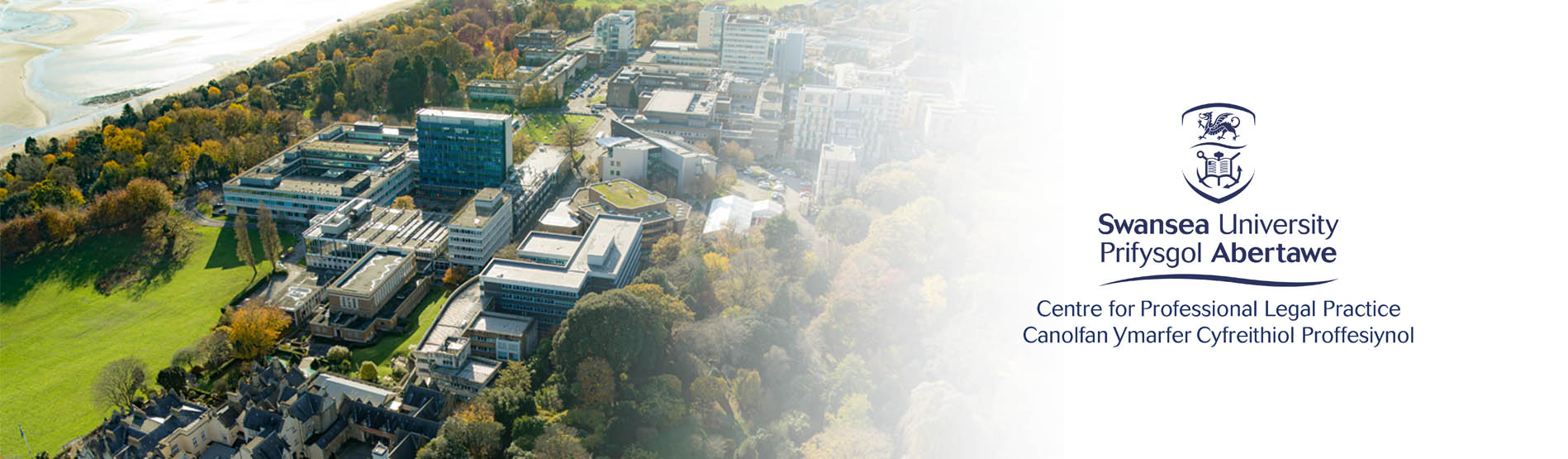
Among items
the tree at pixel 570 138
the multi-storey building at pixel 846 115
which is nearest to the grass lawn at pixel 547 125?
the tree at pixel 570 138

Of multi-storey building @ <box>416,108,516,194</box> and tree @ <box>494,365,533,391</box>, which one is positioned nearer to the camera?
tree @ <box>494,365,533,391</box>

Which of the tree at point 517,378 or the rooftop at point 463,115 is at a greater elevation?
the rooftop at point 463,115

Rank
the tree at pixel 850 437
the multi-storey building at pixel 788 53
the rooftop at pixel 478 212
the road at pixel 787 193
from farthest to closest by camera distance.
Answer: the multi-storey building at pixel 788 53 → the road at pixel 787 193 → the rooftop at pixel 478 212 → the tree at pixel 850 437

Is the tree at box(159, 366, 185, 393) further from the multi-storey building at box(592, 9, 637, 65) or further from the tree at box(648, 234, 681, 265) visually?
the multi-storey building at box(592, 9, 637, 65)

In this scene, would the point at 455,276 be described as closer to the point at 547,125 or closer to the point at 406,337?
the point at 406,337

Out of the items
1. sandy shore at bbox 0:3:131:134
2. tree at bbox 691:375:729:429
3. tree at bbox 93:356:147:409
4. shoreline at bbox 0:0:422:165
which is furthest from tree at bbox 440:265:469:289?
sandy shore at bbox 0:3:131:134

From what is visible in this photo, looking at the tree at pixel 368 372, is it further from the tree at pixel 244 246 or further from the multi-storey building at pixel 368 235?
the tree at pixel 244 246

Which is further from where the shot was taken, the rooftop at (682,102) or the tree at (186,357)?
the rooftop at (682,102)

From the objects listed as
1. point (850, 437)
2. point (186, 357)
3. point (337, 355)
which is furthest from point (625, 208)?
point (850, 437)
